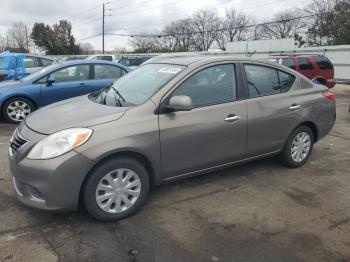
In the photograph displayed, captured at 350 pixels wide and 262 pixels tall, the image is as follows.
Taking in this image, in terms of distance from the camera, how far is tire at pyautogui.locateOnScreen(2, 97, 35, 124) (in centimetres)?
781

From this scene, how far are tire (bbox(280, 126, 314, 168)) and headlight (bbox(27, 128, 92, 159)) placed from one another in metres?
2.89

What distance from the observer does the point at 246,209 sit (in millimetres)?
3826

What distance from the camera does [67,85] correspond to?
808 cm

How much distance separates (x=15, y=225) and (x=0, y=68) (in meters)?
9.34

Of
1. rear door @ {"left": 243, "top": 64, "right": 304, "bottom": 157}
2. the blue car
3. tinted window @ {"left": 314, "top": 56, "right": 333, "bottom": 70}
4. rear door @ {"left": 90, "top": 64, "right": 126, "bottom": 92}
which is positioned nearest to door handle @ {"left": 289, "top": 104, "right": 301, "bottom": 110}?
rear door @ {"left": 243, "top": 64, "right": 304, "bottom": 157}

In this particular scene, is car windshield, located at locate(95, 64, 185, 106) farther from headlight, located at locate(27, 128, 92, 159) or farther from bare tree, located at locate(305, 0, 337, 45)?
bare tree, located at locate(305, 0, 337, 45)

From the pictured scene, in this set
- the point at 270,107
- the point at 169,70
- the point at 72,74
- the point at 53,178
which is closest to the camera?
the point at 53,178

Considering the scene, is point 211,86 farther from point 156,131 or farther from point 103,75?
point 103,75

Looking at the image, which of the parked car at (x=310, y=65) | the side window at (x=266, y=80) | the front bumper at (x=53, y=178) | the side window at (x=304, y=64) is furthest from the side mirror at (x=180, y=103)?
the side window at (x=304, y=64)

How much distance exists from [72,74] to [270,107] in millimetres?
5321

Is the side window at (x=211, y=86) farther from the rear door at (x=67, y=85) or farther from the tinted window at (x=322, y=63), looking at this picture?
the tinted window at (x=322, y=63)

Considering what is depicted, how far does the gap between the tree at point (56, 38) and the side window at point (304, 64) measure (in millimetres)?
53804

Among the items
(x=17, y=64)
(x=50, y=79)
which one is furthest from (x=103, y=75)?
(x=17, y=64)

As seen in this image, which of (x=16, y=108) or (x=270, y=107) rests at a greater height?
(x=270, y=107)
